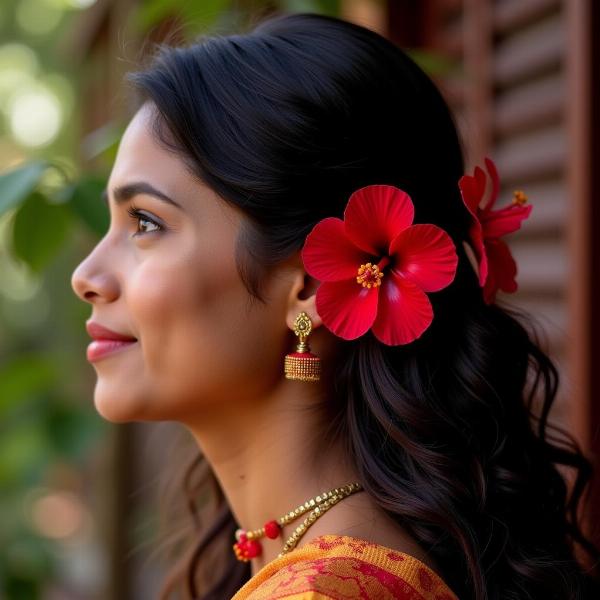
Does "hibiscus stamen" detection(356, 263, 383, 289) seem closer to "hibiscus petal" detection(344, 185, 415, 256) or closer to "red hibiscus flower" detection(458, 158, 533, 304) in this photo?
"hibiscus petal" detection(344, 185, 415, 256)

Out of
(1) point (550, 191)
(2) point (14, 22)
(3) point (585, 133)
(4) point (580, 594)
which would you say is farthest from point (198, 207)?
(2) point (14, 22)

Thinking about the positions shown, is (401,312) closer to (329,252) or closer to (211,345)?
(329,252)

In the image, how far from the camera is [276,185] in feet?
4.21

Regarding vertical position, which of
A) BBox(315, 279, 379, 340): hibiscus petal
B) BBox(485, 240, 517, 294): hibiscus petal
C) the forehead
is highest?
the forehead

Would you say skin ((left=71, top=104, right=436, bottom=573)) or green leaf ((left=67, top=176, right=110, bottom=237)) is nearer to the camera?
skin ((left=71, top=104, right=436, bottom=573))

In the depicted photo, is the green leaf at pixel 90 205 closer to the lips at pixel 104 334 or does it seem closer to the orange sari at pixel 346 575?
the lips at pixel 104 334

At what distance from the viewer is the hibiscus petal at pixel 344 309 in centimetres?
121

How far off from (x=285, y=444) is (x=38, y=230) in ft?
1.78

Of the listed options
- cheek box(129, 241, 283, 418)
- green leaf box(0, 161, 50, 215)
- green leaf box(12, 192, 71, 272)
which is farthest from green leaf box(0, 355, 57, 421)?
cheek box(129, 241, 283, 418)

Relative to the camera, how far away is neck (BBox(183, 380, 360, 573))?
1352 millimetres

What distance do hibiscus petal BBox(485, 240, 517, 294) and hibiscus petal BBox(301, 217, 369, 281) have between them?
0.26 meters

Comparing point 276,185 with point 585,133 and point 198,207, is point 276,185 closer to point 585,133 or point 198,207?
point 198,207

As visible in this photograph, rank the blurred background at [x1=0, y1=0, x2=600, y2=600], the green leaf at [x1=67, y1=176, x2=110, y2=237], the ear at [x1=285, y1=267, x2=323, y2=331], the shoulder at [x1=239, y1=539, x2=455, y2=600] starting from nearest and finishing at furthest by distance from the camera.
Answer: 1. the shoulder at [x1=239, y1=539, x2=455, y2=600]
2. the ear at [x1=285, y1=267, x2=323, y2=331]
3. the green leaf at [x1=67, y1=176, x2=110, y2=237]
4. the blurred background at [x1=0, y1=0, x2=600, y2=600]

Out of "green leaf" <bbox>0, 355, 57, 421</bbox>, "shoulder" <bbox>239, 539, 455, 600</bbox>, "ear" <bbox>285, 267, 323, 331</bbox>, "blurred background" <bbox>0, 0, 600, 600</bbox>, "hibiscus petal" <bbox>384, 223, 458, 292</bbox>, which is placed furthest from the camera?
"green leaf" <bbox>0, 355, 57, 421</bbox>
